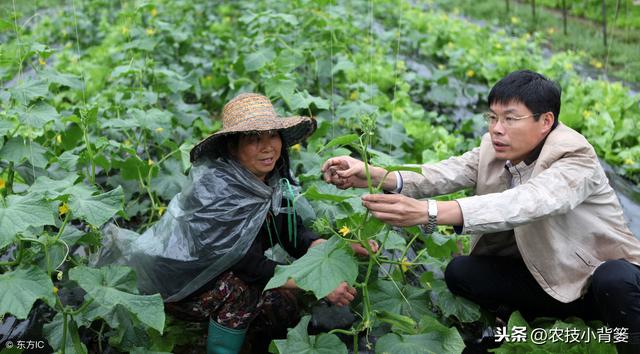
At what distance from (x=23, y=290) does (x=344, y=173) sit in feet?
4.13

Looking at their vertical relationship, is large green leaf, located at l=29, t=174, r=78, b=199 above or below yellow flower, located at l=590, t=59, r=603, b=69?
above

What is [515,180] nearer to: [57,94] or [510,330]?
[510,330]

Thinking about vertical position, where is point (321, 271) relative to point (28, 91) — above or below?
below

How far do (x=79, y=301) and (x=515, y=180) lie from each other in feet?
6.52

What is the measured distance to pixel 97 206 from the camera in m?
2.37

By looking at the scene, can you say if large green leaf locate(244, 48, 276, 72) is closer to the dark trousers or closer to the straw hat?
the straw hat

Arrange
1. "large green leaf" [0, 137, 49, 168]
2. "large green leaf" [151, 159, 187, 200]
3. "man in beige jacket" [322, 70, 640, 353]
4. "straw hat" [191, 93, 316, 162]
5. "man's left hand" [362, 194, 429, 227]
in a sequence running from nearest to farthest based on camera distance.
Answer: "man's left hand" [362, 194, 429, 227], "man in beige jacket" [322, 70, 640, 353], "straw hat" [191, 93, 316, 162], "large green leaf" [0, 137, 49, 168], "large green leaf" [151, 159, 187, 200]

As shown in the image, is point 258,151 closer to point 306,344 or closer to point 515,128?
point 306,344

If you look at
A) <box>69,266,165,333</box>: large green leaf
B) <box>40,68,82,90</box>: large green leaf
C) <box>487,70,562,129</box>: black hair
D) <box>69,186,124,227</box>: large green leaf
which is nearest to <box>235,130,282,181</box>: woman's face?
<box>69,186,124,227</box>: large green leaf

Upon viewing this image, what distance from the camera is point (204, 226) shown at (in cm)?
258

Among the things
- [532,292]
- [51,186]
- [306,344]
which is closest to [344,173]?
[306,344]

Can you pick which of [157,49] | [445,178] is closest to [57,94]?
[157,49]

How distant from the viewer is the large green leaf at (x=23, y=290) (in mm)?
2045

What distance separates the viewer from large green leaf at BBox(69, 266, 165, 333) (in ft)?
7.31
